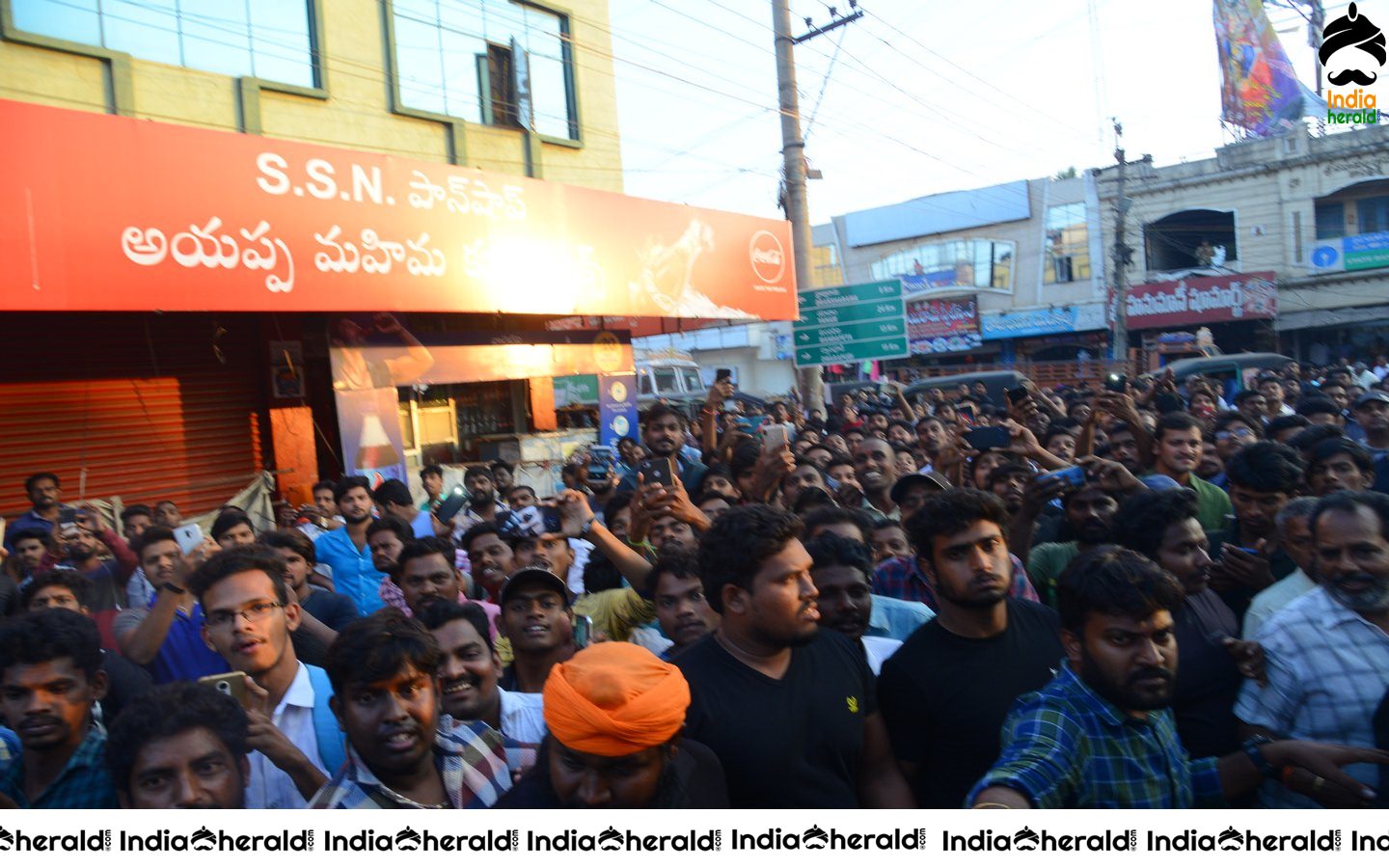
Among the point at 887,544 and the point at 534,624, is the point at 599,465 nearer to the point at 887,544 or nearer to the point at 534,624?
the point at 887,544

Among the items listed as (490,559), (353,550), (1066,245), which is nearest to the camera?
(490,559)

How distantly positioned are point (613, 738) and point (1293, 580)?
2.33 m

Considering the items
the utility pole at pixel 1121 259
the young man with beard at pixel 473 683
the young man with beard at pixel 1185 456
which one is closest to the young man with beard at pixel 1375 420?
the young man with beard at pixel 1185 456

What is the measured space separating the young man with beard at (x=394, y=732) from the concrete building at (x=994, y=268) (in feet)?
99.3

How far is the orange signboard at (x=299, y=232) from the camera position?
653 centimetres

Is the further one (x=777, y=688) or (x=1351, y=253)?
(x=1351, y=253)

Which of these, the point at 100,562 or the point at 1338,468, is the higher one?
the point at 1338,468

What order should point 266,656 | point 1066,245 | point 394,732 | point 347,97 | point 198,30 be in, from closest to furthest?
1. point 394,732
2. point 266,656
3. point 198,30
4. point 347,97
5. point 1066,245

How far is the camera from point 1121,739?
217cm

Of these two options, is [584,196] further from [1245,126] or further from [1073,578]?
[1245,126]

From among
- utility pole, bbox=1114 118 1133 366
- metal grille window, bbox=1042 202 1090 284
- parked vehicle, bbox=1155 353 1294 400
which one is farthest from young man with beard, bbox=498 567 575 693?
metal grille window, bbox=1042 202 1090 284

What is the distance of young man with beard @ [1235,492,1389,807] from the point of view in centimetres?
246

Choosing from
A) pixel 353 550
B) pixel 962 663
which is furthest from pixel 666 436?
pixel 962 663

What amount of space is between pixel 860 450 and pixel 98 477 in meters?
7.20
